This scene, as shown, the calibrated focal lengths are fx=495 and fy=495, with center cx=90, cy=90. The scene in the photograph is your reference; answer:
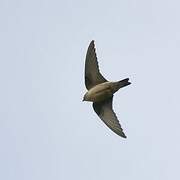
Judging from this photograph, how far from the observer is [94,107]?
12539 millimetres

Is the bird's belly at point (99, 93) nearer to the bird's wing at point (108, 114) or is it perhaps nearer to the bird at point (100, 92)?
the bird at point (100, 92)

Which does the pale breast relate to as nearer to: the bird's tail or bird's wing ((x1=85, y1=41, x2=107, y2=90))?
the bird's tail

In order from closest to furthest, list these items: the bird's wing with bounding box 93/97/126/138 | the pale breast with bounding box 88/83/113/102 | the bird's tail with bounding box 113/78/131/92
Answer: the bird's tail with bounding box 113/78/131/92
the pale breast with bounding box 88/83/113/102
the bird's wing with bounding box 93/97/126/138

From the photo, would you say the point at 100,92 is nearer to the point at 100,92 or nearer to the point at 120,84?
the point at 100,92

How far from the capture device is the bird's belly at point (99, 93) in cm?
1207

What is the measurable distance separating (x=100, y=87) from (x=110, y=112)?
2.61 ft

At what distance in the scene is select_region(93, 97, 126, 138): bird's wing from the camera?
12.5 m

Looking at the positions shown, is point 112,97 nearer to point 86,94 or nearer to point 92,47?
point 86,94

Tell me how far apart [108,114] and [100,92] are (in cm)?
74

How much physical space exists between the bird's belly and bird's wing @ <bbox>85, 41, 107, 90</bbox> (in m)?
0.33

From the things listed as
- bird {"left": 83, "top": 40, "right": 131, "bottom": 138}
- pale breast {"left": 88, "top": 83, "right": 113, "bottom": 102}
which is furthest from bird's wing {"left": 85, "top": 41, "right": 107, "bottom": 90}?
pale breast {"left": 88, "top": 83, "right": 113, "bottom": 102}

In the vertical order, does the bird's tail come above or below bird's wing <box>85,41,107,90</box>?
below

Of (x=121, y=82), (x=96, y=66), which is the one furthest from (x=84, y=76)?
(x=121, y=82)

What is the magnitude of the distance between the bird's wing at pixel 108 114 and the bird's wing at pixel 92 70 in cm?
52
